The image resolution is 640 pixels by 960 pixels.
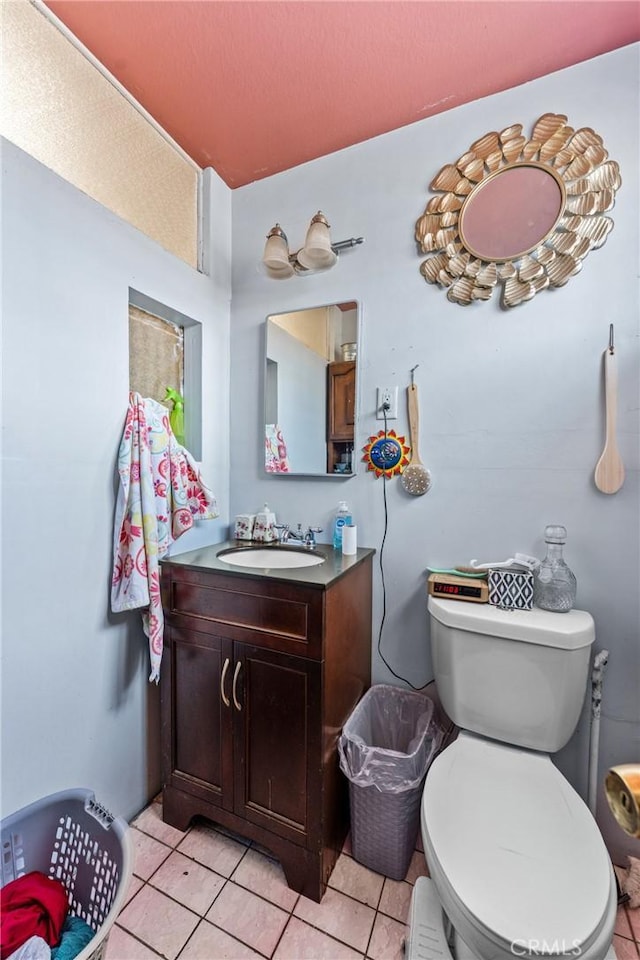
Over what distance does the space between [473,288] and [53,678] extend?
181 centimetres

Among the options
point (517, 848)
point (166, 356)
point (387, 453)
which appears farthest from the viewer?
point (166, 356)

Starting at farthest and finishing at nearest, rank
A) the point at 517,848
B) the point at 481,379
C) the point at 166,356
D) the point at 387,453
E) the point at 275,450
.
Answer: the point at 275,450
the point at 166,356
the point at 387,453
the point at 481,379
the point at 517,848

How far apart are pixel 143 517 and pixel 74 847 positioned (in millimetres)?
875

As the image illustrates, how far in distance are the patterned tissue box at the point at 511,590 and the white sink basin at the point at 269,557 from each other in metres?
0.60

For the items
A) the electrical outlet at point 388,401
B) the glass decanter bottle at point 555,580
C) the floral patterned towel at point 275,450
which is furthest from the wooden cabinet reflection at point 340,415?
the glass decanter bottle at point 555,580

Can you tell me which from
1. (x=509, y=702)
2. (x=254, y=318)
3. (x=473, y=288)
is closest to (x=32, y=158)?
(x=254, y=318)

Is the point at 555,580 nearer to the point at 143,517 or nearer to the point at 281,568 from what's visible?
the point at 281,568

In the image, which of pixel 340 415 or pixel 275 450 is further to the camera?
pixel 275 450

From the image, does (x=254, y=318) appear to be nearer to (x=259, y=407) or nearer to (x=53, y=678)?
(x=259, y=407)

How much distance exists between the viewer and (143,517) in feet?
4.02

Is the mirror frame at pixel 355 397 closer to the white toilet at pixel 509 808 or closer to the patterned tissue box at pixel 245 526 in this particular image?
the patterned tissue box at pixel 245 526

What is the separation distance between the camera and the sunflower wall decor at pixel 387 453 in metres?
1.45

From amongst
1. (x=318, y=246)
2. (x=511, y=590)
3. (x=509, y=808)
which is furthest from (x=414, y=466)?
(x=509, y=808)

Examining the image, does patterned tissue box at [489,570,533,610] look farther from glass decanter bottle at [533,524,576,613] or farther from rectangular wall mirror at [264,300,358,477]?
rectangular wall mirror at [264,300,358,477]
